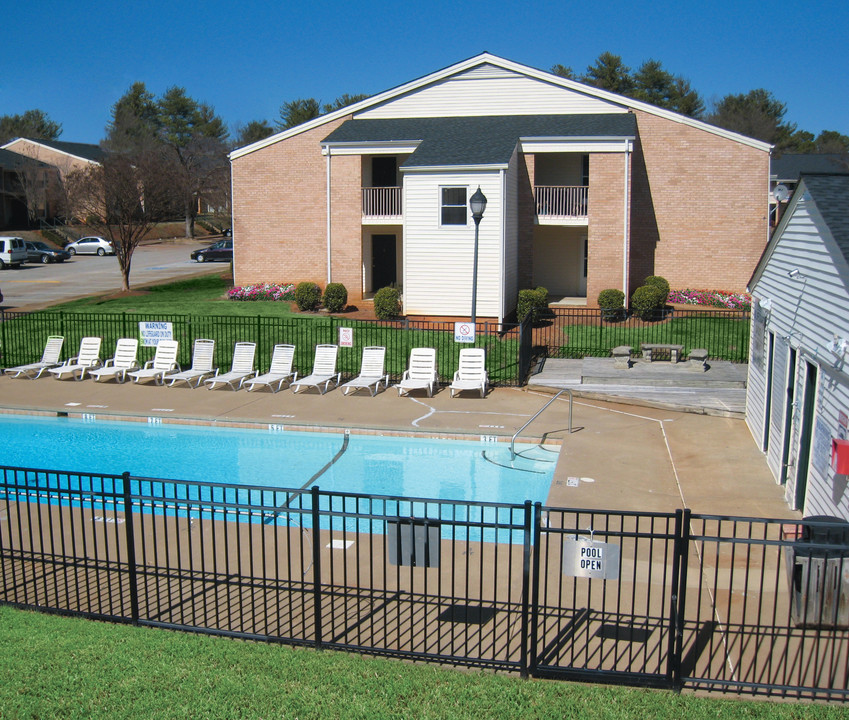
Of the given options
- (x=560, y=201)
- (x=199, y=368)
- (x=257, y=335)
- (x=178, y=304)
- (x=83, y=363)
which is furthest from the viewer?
(x=560, y=201)

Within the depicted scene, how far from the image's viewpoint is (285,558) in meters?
9.11

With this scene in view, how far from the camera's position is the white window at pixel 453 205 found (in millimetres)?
25172

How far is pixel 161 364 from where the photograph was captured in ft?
66.3

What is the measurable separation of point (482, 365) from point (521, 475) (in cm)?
515

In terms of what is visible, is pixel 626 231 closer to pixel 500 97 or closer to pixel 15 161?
pixel 500 97

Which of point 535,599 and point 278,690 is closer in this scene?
point 278,690

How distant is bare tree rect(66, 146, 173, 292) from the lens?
32.0 meters

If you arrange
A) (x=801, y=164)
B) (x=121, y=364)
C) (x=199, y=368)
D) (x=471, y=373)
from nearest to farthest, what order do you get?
(x=471, y=373)
(x=199, y=368)
(x=121, y=364)
(x=801, y=164)

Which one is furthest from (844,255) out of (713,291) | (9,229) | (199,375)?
(9,229)

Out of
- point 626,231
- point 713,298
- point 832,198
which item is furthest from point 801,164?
point 832,198

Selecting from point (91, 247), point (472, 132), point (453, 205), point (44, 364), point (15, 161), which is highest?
point (15, 161)

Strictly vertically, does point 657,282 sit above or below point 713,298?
above

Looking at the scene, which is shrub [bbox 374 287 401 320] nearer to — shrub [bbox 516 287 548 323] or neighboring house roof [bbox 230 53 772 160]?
shrub [bbox 516 287 548 323]

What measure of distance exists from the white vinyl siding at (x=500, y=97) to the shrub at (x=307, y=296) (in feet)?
26.3
